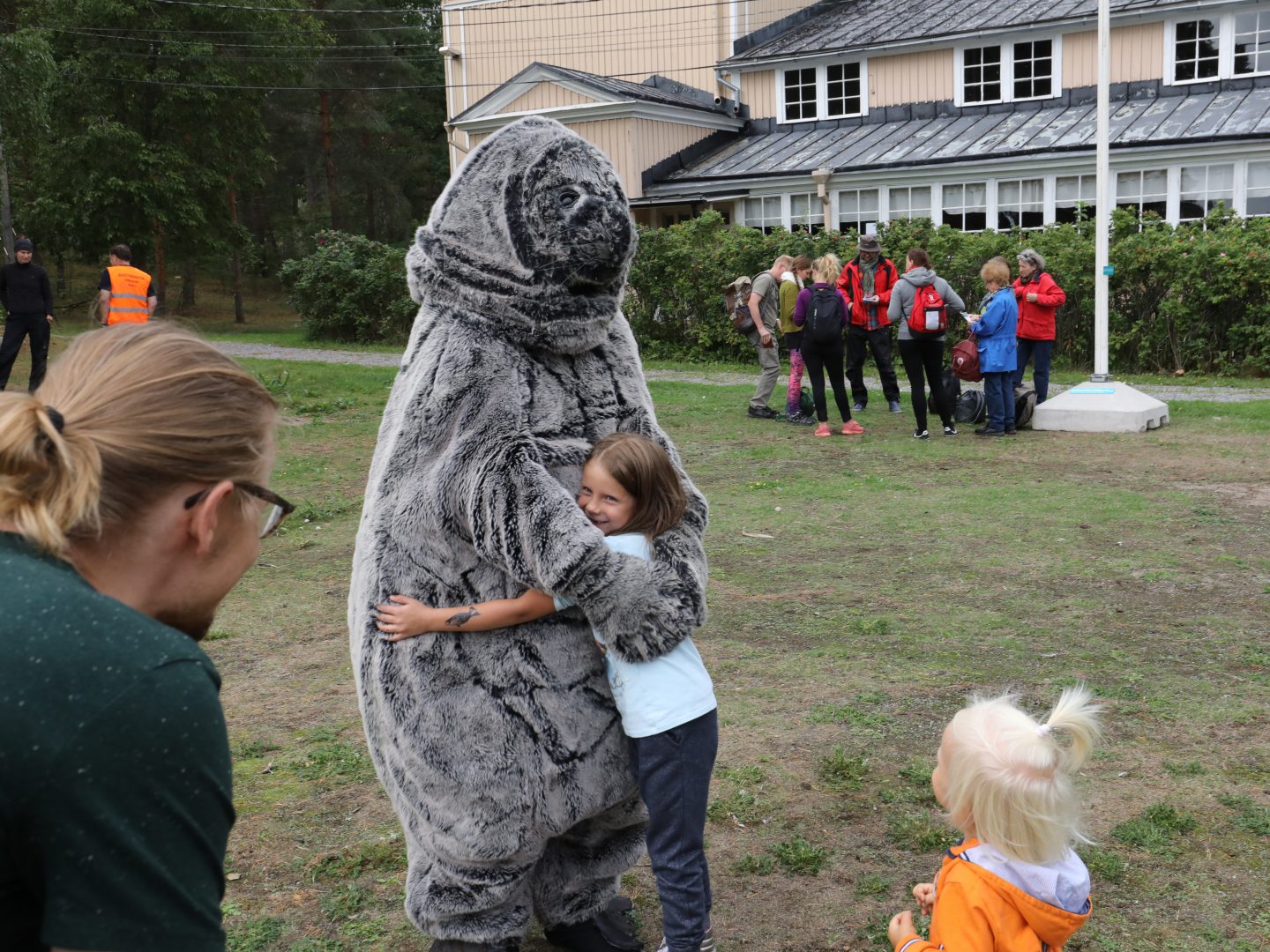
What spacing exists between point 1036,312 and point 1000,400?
120 centimetres

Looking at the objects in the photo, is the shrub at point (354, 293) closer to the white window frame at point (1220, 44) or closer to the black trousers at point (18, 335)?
the black trousers at point (18, 335)

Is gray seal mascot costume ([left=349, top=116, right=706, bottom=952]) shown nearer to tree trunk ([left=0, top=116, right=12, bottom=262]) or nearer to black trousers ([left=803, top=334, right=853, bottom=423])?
→ black trousers ([left=803, top=334, right=853, bottom=423])

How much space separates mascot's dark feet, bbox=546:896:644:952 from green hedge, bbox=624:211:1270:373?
13854 millimetres

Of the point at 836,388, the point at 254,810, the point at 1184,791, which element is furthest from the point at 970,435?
the point at 254,810

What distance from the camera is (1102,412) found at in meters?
11.9

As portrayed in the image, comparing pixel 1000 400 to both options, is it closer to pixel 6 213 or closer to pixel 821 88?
pixel 821 88

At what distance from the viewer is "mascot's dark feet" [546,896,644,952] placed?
3.21m

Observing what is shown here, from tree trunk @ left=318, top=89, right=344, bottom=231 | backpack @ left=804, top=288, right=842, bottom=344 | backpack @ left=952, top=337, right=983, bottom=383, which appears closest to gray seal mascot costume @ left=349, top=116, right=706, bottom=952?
backpack @ left=804, top=288, right=842, bottom=344

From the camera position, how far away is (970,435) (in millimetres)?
11906

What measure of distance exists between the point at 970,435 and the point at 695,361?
725cm

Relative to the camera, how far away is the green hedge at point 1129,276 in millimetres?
14672

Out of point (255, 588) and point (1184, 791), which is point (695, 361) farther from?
point (1184, 791)

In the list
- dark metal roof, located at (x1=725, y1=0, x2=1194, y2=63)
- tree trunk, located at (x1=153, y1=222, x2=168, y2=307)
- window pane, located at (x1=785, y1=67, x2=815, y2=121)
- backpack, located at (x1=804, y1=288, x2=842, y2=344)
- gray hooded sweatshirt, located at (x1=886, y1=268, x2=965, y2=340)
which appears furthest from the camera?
tree trunk, located at (x1=153, y1=222, x2=168, y2=307)

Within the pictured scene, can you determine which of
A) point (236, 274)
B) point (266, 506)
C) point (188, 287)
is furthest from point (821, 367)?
point (188, 287)
